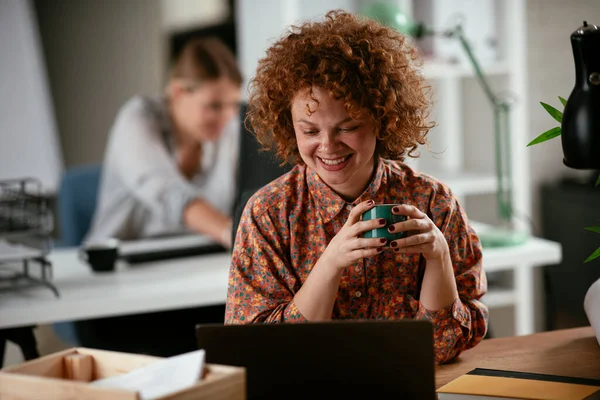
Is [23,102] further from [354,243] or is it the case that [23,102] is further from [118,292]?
[354,243]

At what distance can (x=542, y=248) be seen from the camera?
2.43 meters

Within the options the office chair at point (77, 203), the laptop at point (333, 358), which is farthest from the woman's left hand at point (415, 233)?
the office chair at point (77, 203)

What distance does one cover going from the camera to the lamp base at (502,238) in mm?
2455

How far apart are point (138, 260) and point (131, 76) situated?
2246 millimetres

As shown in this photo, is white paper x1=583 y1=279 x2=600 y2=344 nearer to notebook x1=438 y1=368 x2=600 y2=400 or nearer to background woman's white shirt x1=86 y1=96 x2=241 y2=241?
notebook x1=438 y1=368 x2=600 y2=400

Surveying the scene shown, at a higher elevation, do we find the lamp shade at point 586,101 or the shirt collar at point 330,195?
the lamp shade at point 586,101

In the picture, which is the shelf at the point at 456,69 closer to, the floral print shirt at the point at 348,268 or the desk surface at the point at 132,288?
the desk surface at the point at 132,288

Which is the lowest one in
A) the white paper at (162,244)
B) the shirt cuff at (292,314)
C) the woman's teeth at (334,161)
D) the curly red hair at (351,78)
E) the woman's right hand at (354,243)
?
the white paper at (162,244)

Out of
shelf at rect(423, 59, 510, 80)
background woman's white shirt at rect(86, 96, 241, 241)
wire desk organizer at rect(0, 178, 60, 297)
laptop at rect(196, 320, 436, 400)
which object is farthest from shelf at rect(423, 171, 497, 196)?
laptop at rect(196, 320, 436, 400)

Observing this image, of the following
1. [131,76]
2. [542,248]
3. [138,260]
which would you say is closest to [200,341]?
[138,260]

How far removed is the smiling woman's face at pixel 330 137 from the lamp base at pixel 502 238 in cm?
123

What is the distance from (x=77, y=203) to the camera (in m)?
3.14

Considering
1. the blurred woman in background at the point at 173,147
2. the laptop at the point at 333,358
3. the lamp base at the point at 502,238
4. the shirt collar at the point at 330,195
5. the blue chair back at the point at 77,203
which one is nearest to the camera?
the laptop at the point at 333,358

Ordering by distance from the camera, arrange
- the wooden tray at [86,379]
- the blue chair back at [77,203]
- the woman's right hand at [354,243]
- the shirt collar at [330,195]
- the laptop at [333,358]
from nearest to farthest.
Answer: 1. the wooden tray at [86,379]
2. the laptop at [333,358]
3. the woman's right hand at [354,243]
4. the shirt collar at [330,195]
5. the blue chair back at [77,203]
